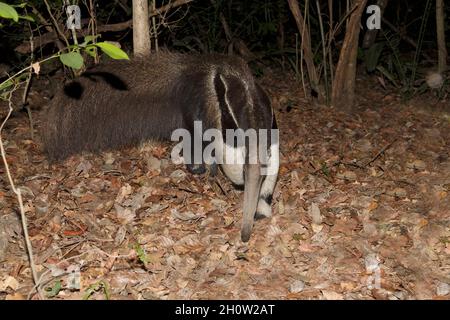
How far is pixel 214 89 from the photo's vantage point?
15.8 ft

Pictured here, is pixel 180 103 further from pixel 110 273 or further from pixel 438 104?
pixel 438 104

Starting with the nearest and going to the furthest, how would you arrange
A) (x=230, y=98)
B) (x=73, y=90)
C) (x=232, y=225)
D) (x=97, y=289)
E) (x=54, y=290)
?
(x=54, y=290) → (x=97, y=289) → (x=232, y=225) → (x=230, y=98) → (x=73, y=90)

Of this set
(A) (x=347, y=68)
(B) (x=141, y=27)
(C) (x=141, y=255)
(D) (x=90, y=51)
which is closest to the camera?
(D) (x=90, y=51)

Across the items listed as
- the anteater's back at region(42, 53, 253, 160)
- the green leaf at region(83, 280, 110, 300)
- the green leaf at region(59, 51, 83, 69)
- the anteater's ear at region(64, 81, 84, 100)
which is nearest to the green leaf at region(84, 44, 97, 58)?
the green leaf at region(59, 51, 83, 69)

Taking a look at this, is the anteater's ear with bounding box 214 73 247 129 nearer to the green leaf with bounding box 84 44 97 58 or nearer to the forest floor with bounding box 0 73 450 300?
the forest floor with bounding box 0 73 450 300

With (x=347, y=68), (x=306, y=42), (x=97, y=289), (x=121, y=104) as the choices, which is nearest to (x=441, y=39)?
(x=347, y=68)

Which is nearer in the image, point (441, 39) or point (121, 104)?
point (121, 104)

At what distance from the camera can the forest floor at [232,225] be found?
11.1 feet

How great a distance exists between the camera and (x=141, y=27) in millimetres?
5195

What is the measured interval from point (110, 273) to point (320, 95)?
4775 millimetres

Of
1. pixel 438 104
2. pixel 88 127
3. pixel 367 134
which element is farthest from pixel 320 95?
pixel 88 127

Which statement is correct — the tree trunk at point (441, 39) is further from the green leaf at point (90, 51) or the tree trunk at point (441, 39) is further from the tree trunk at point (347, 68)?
the green leaf at point (90, 51)

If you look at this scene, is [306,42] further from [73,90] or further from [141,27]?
[73,90]

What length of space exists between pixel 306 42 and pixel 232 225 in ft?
12.0
